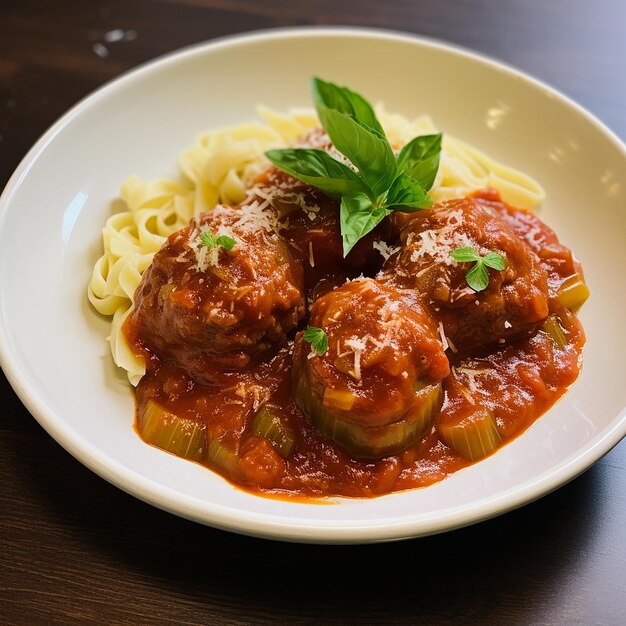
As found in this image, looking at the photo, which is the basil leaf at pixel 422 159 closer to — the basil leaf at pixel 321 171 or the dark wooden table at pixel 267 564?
the basil leaf at pixel 321 171

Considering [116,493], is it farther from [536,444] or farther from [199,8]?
[199,8]

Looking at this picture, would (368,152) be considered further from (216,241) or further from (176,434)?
(176,434)

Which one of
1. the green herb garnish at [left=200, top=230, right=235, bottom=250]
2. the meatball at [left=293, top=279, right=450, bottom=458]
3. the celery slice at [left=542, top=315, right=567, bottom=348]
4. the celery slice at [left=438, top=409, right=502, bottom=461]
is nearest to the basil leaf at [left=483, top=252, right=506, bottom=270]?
the meatball at [left=293, top=279, right=450, bottom=458]

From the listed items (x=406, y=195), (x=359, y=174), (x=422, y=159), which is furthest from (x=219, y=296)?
(x=422, y=159)

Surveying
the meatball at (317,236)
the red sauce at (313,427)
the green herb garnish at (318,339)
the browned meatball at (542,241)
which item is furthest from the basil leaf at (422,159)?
the green herb garnish at (318,339)

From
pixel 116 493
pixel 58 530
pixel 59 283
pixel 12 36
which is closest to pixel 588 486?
pixel 116 493
